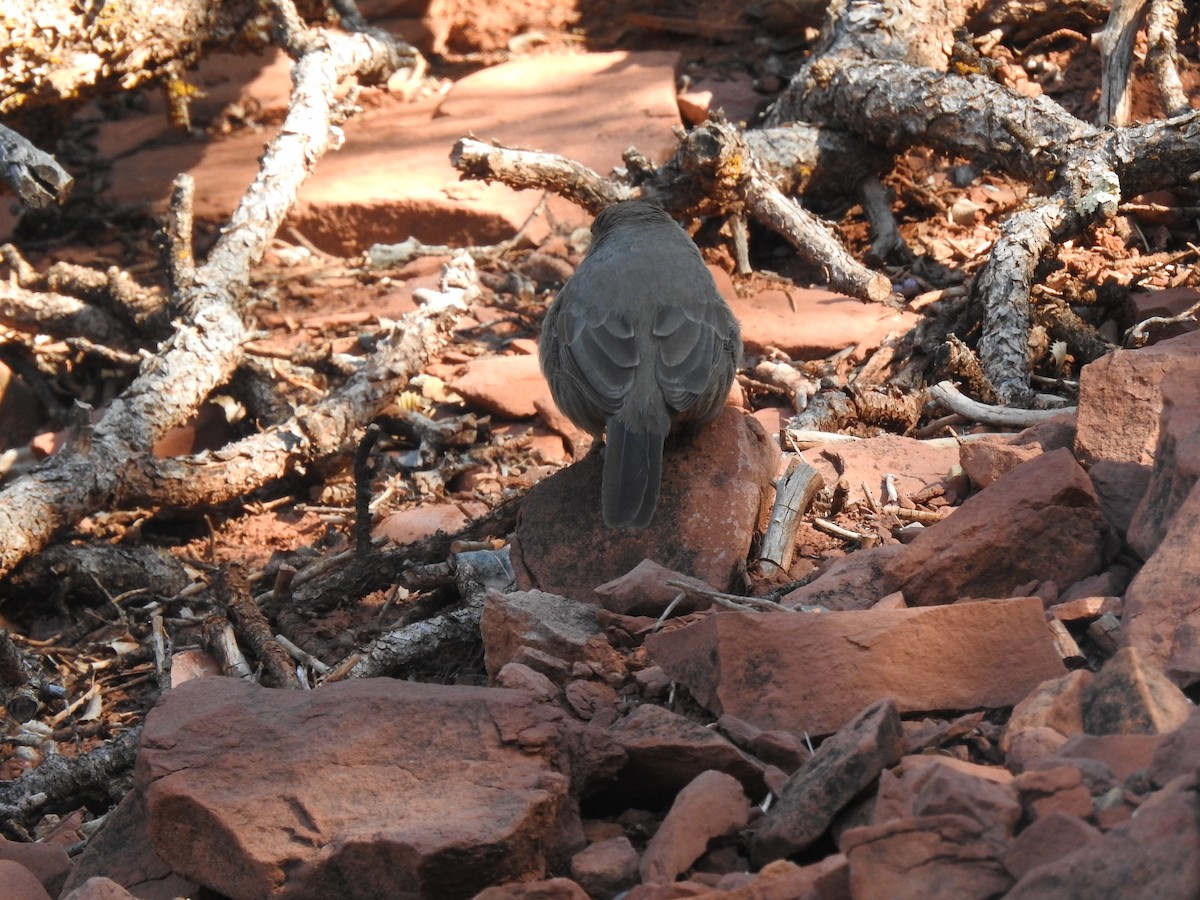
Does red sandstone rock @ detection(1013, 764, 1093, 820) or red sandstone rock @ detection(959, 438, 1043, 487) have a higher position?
red sandstone rock @ detection(1013, 764, 1093, 820)

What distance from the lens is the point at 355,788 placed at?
2.42 m

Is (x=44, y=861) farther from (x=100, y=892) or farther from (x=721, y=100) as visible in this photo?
(x=721, y=100)

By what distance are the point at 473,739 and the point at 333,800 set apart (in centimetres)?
28

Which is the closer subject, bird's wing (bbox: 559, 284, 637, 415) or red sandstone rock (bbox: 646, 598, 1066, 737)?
red sandstone rock (bbox: 646, 598, 1066, 737)

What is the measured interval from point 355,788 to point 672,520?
1482 millimetres

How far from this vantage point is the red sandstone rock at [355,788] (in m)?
2.18

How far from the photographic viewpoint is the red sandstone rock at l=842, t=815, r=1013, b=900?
1805 millimetres

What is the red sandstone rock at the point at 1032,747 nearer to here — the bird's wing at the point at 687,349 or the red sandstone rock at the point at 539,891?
the red sandstone rock at the point at 539,891

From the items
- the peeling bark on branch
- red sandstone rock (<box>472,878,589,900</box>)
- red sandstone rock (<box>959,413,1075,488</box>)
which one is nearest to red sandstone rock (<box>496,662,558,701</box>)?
red sandstone rock (<box>472,878,589,900</box>)

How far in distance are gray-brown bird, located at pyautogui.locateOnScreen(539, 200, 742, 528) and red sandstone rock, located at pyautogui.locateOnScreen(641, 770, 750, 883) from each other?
1313mm

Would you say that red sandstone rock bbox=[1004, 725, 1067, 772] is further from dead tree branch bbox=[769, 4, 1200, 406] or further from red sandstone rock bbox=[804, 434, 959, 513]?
dead tree branch bbox=[769, 4, 1200, 406]

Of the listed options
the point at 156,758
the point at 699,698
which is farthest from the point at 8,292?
the point at 699,698

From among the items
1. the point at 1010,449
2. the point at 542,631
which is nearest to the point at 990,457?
the point at 1010,449

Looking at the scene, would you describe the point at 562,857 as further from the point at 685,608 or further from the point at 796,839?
the point at 685,608
